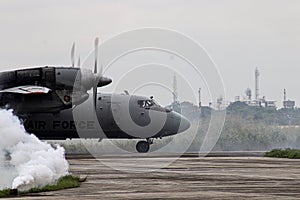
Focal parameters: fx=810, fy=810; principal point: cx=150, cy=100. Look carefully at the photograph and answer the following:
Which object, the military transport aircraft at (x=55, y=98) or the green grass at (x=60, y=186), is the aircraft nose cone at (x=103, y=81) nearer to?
the military transport aircraft at (x=55, y=98)

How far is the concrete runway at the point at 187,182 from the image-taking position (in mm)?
22875

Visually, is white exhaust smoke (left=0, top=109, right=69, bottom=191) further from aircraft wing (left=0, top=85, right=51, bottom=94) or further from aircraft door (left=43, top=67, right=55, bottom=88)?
aircraft door (left=43, top=67, right=55, bottom=88)

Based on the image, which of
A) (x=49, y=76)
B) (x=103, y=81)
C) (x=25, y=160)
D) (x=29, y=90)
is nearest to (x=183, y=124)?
(x=103, y=81)

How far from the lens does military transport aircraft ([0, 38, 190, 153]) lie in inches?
1658

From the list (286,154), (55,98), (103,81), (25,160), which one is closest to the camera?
(25,160)

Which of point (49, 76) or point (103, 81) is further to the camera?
point (103, 81)

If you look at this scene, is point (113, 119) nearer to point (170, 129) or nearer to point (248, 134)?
point (170, 129)

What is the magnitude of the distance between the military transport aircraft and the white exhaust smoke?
13.7 meters

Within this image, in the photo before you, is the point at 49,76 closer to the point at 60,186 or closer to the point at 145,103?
the point at 145,103

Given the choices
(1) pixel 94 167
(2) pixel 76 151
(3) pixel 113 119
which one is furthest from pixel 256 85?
(1) pixel 94 167

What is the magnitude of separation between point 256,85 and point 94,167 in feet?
297

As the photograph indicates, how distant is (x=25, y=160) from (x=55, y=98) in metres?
17.4

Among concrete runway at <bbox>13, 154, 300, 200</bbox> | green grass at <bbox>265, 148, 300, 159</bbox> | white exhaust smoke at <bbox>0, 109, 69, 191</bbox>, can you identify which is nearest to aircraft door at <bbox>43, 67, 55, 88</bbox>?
concrete runway at <bbox>13, 154, 300, 200</bbox>

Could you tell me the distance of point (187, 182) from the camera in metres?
27.8
